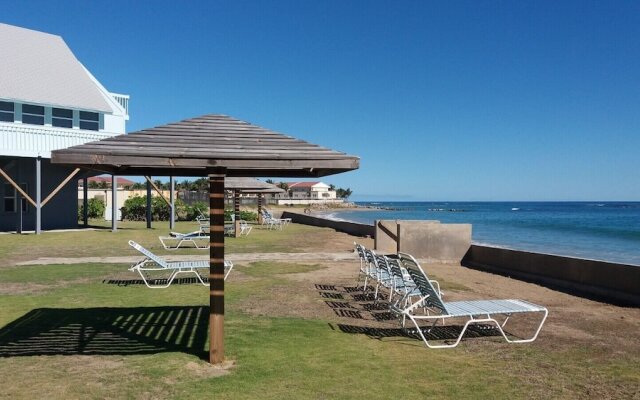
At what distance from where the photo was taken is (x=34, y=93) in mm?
22344

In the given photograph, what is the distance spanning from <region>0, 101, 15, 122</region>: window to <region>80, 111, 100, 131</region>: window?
279 cm

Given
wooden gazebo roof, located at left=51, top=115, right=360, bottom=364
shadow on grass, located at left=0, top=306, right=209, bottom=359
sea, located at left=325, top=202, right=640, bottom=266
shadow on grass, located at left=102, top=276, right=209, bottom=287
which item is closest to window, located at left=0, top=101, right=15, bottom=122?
shadow on grass, located at left=102, top=276, right=209, bottom=287

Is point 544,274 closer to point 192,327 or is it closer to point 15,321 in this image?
point 192,327

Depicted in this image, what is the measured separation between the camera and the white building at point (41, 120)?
67.5 feet

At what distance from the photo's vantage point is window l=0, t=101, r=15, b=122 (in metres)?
21.7

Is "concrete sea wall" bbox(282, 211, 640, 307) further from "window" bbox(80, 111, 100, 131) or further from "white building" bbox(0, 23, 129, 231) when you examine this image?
"window" bbox(80, 111, 100, 131)

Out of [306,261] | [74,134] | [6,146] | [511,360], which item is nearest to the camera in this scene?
[511,360]

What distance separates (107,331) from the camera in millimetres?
6438

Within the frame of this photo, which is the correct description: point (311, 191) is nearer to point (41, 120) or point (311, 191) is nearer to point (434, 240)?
point (41, 120)

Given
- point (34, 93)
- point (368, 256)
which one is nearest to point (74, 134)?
point (34, 93)

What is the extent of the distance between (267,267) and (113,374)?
7586 millimetres

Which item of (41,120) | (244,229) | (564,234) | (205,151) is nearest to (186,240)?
(244,229)

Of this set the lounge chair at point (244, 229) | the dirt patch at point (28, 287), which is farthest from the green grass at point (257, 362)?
the lounge chair at point (244, 229)

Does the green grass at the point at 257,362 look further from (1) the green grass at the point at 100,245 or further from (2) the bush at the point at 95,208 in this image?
(2) the bush at the point at 95,208
